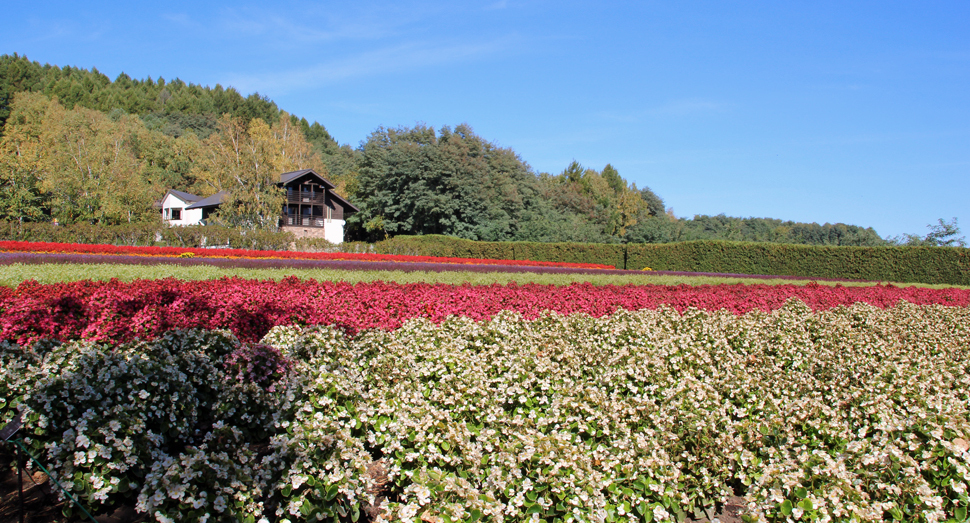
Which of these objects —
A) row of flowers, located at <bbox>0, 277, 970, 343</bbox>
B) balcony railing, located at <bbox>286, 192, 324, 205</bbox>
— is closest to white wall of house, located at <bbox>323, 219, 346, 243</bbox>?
balcony railing, located at <bbox>286, 192, 324, 205</bbox>

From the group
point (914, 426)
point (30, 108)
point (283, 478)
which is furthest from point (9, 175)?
point (914, 426)

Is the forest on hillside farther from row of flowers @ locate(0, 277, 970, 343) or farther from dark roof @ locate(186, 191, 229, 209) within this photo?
row of flowers @ locate(0, 277, 970, 343)

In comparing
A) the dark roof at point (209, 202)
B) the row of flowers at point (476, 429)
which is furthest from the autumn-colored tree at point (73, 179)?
the row of flowers at point (476, 429)

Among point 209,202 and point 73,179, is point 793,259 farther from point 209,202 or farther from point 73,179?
point 209,202

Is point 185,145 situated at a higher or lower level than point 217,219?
higher

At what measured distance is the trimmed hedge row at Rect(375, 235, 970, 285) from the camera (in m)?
24.6

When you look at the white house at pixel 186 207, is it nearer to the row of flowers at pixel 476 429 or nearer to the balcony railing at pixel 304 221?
the balcony railing at pixel 304 221

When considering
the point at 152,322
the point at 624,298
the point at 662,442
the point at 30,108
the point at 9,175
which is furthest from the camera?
the point at 30,108

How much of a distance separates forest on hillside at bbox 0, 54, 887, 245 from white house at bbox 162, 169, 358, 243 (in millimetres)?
1810

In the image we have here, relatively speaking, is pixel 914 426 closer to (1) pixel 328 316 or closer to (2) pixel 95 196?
(1) pixel 328 316

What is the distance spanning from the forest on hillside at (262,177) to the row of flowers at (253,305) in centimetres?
2943

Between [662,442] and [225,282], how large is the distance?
669 cm

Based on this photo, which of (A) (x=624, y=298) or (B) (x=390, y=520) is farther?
(A) (x=624, y=298)

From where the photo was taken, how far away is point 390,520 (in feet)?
9.25
